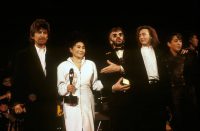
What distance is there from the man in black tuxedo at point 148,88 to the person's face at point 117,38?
243 mm

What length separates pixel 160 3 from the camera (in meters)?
7.76

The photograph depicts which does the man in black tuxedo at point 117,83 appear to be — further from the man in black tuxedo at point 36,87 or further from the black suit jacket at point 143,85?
the man in black tuxedo at point 36,87

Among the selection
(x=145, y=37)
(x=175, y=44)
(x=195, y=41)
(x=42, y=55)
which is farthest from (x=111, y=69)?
(x=195, y=41)

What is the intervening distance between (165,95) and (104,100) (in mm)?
901

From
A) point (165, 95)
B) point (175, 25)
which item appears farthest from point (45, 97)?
point (175, 25)

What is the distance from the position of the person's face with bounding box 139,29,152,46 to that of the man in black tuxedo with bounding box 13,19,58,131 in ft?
4.60

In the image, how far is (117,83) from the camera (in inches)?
211

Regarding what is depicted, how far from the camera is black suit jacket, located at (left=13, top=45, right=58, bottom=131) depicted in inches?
192

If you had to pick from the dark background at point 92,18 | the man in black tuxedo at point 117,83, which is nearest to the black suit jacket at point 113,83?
the man in black tuxedo at point 117,83

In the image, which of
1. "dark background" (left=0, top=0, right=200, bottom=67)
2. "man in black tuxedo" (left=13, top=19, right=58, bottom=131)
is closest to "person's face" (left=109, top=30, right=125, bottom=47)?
"man in black tuxedo" (left=13, top=19, right=58, bottom=131)

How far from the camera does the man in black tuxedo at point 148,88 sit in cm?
535

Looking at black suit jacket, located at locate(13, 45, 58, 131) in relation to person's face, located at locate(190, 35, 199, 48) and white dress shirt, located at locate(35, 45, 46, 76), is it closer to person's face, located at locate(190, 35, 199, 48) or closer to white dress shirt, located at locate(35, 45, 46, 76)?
white dress shirt, located at locate(35, 45, 46, 76)

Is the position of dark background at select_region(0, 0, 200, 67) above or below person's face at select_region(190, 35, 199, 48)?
above

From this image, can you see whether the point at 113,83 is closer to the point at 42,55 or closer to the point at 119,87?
the point at 119,87
